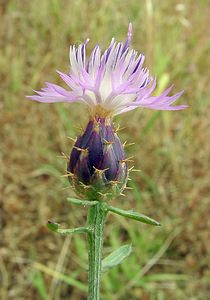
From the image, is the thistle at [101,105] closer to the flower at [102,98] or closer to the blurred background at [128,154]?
the flower at [102,98]

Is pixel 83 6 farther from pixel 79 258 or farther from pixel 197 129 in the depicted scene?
pixel 79 258

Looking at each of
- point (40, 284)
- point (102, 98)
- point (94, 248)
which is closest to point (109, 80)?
point (102, 98)

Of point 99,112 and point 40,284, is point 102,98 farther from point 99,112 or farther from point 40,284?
point 40,284

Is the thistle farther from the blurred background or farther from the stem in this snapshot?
the blurred background

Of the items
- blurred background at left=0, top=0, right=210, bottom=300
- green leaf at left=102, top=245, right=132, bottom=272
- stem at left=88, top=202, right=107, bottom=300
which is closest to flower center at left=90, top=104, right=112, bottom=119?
Answer: stem at left=88, top=202, right=107, bottom=300

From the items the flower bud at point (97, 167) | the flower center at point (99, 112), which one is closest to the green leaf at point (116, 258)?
the flower bud at point (97, 167)

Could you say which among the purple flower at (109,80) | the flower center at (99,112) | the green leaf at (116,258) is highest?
the purple flower at (109,80)

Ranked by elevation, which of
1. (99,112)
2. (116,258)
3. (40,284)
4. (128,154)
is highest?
(99,112)

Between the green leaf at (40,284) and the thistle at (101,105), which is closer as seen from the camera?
the thistle at (101,105)
